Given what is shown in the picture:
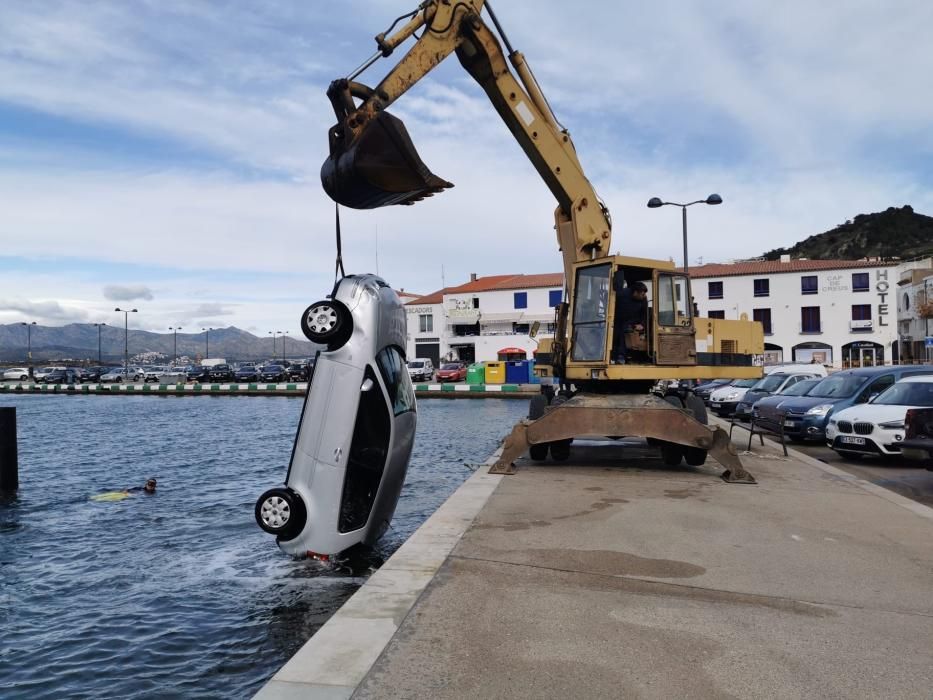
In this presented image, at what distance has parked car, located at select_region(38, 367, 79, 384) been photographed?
220 feet

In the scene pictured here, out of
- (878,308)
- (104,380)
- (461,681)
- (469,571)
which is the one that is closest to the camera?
(461,681)

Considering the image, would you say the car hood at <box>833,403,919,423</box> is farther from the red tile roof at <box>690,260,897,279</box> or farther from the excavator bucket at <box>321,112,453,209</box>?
the red tile roof at <box>690,260,897,279</box>

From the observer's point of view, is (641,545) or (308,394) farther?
(308,394)

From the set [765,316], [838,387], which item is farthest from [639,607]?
[765,316]

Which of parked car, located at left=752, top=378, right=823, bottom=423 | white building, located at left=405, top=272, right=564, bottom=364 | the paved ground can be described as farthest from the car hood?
white building, located at left=405, top=272, right=564, bottom=364

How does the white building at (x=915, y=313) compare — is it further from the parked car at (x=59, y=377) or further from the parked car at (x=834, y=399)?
the parked car at (x=59, y=377)

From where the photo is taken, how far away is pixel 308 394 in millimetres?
7344

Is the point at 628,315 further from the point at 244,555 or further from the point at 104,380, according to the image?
the point at 104,380

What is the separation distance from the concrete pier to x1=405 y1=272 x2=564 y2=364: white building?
57406mm

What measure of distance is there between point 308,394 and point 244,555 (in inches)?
94.2

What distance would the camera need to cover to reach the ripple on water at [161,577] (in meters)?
5.50

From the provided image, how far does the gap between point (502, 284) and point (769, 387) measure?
49.0 metres

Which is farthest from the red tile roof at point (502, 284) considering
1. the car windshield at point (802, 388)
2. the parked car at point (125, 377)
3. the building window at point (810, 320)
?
the car windshield at point (802, 388)

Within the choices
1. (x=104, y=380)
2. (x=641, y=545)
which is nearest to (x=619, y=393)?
(x=641, y=545)
